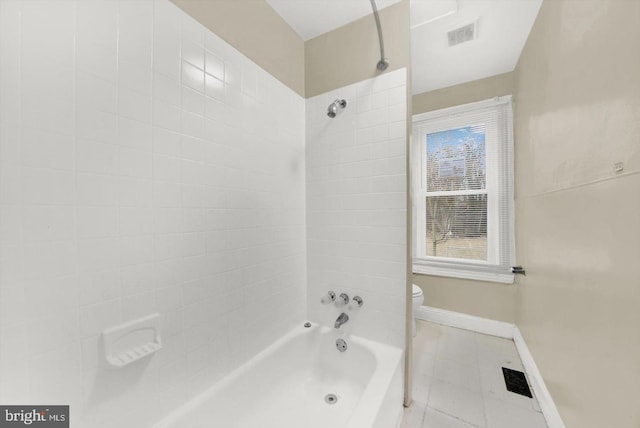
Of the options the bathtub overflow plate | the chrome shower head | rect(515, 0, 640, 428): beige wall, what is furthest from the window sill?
the chrome shower head

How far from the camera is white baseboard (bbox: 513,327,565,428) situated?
1.25 metres

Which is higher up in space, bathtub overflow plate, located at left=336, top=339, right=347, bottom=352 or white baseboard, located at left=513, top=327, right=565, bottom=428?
bathtub overflow plate, located at left=336, top=339, right=347, bottom=352

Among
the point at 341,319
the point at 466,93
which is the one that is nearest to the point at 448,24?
the point at 466,93

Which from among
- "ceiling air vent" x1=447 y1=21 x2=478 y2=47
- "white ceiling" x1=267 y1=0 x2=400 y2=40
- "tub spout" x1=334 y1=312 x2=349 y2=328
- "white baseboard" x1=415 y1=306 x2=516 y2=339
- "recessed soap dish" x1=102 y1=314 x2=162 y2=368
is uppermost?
"ceiling air vent" x1=447 y1=21 x2=478 y2=47

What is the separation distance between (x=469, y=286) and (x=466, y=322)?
1.16 ft

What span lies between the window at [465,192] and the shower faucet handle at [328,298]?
136 cm

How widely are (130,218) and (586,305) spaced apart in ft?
6.19

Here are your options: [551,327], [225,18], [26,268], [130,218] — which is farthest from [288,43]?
[551,327]

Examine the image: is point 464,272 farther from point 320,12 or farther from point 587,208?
point 320,12

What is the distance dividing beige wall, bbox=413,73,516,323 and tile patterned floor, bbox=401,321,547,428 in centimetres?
25

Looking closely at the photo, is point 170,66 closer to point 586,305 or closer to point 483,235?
point 586,305

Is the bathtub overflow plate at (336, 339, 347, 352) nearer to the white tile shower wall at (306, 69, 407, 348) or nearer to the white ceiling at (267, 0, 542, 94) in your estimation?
the white tile shower wall at (306, 69, 407, 348)

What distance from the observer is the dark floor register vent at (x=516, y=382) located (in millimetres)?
1528

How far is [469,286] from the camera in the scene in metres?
2.30
